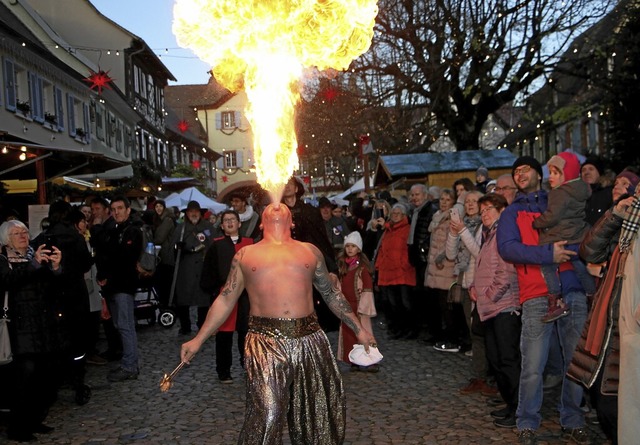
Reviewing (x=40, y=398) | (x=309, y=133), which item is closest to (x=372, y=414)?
(x=40, y=398)

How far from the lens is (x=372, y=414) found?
7.25 m

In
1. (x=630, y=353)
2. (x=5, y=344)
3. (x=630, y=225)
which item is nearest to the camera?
(x=630, y=353)

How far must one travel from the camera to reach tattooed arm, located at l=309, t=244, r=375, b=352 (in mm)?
5273

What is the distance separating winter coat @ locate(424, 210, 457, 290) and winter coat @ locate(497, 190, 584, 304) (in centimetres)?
376

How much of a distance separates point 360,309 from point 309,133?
55.1 feet

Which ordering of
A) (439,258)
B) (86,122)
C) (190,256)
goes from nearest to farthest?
(439,258) < (190,256) < (86,122)

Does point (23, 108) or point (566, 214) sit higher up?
point (23, 108)

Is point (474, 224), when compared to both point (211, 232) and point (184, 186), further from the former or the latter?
point (184, 186)

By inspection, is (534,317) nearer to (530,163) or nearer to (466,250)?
(530,163)

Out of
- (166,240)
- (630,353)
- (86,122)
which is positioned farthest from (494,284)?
(86,122)

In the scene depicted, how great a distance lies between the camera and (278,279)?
5.03 meters

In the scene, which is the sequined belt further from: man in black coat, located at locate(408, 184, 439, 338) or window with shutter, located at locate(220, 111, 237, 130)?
window with shutter, located at locate(220, 111, 237, 130)

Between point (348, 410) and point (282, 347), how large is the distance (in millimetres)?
2776

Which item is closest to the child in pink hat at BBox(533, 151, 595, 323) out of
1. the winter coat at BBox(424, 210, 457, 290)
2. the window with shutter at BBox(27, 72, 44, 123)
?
the winter coat at BBox(424, 210, 457, 290)
